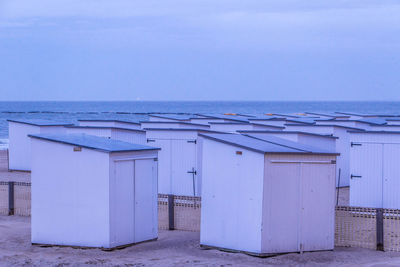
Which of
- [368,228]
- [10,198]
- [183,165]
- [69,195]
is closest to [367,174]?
[368,228]

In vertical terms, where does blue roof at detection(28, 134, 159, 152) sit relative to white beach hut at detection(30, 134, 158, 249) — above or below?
above

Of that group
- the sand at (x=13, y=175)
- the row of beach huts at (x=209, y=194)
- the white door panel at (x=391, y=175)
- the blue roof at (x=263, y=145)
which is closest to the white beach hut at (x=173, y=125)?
the sand at (x=13, y=175)

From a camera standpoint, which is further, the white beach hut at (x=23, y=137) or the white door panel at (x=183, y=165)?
the white beach hut at (x=23, y=137)

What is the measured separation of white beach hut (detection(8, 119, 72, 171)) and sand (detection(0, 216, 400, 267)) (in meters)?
13.7

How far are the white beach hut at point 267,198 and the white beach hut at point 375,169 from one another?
5.11 m

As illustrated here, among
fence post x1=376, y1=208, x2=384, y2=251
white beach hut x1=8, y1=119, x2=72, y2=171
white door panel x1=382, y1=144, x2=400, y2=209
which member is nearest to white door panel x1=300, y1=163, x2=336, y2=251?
fence post x1=376, y1=208, x2=384, y2=251

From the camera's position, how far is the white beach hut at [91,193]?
450 inches

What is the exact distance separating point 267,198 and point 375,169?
20.4 feet

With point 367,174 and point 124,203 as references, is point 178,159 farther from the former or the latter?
point 124,203

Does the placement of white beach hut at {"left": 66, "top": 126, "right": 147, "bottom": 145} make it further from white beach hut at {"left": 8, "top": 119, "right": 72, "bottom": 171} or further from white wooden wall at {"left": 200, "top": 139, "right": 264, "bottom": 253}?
white wooden wall at {"left": 200, "top": 139, "right": 264, "bottom": 253}

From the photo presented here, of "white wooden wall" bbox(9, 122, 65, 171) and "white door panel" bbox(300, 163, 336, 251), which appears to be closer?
"white door panel" bbox(300, 163, 336, 251)

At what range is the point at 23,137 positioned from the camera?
85.4 feet

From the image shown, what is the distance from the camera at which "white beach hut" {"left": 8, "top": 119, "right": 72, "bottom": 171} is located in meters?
25.8

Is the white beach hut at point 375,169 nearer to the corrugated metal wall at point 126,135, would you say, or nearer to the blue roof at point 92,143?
the blue roof at point 92,143
